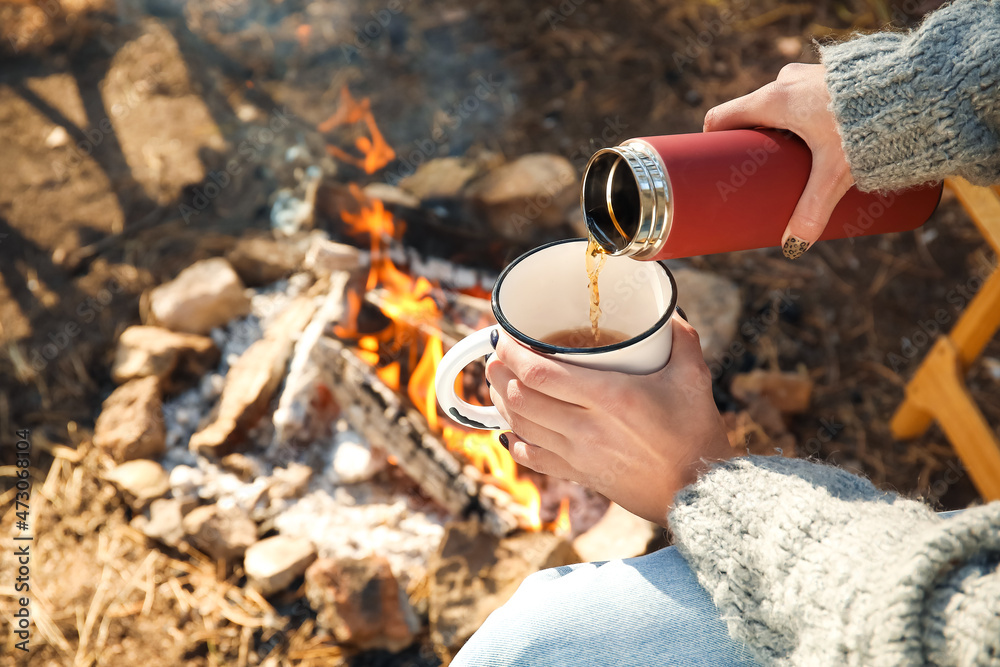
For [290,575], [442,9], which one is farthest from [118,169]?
[290,575]

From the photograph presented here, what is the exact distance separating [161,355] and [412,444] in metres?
0.94

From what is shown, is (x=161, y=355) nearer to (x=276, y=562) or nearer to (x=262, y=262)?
(x=262, y=262)

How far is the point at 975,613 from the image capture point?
646mm

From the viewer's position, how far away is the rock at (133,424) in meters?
2.00

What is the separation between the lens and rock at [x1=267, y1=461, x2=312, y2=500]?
6.35 feet

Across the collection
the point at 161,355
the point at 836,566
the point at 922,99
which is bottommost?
the point at 161,355

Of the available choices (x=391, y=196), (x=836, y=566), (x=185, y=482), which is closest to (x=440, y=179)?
(x=391, y=196)

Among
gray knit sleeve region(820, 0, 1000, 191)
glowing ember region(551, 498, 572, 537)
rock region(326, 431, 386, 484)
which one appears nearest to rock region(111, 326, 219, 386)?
rock region(326, 431, 386, 484)

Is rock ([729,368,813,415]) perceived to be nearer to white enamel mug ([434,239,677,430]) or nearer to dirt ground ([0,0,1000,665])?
dirt ground ([0,0,1000,665])

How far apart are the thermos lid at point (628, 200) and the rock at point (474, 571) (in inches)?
34.9

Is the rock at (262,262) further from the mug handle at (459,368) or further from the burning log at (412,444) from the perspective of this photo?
the mug handle at (459,368)

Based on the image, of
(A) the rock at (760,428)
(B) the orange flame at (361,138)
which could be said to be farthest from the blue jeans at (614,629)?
(B) the orange flame at (361,138)

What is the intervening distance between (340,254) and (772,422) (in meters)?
1.44

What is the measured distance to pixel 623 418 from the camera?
0.97m
